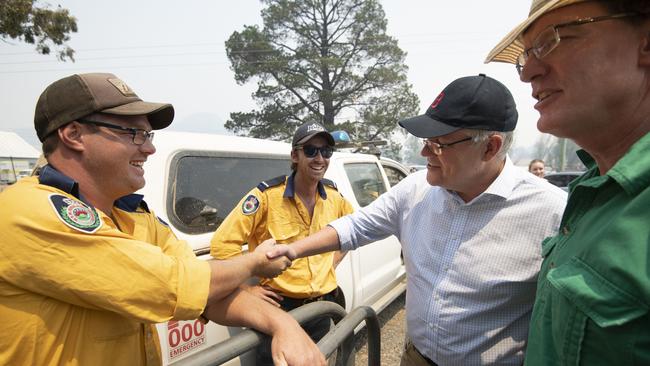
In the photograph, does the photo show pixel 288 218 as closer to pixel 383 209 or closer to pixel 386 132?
pixel 383 209

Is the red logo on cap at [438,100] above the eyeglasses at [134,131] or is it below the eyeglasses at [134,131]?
above

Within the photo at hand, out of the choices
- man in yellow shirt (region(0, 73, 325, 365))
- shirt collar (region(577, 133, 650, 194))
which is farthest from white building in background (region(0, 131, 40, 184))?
shirt collar (region(577, 133, 650, 194))

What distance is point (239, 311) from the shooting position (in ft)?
4.87

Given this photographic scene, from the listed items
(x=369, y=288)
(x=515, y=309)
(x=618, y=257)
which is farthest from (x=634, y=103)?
(x=369, y=288)

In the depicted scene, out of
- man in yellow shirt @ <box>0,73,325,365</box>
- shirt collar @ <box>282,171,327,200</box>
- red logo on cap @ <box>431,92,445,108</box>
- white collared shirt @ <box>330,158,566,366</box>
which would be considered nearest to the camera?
man in yellow shirt @ <box>0,73,325,365</box>

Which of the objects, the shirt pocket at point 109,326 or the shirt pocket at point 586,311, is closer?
the shirt pocket at point 586,311

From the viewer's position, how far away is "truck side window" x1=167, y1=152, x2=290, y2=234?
2.30 metres

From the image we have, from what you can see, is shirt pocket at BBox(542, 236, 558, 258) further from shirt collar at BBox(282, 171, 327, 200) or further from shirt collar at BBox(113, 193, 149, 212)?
shirt collar at BBox(282, 171, 327, 200)

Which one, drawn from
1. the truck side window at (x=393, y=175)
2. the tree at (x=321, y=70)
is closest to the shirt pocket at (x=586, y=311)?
the truck side window at (x=393, y=175)

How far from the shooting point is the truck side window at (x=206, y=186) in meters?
2.30

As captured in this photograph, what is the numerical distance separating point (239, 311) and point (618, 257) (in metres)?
1.24

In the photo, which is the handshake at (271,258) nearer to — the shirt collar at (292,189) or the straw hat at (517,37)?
the shirt collar at (292,189)

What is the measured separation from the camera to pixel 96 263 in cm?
111

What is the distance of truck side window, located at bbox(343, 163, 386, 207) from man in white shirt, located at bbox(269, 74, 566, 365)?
2.29 meters
